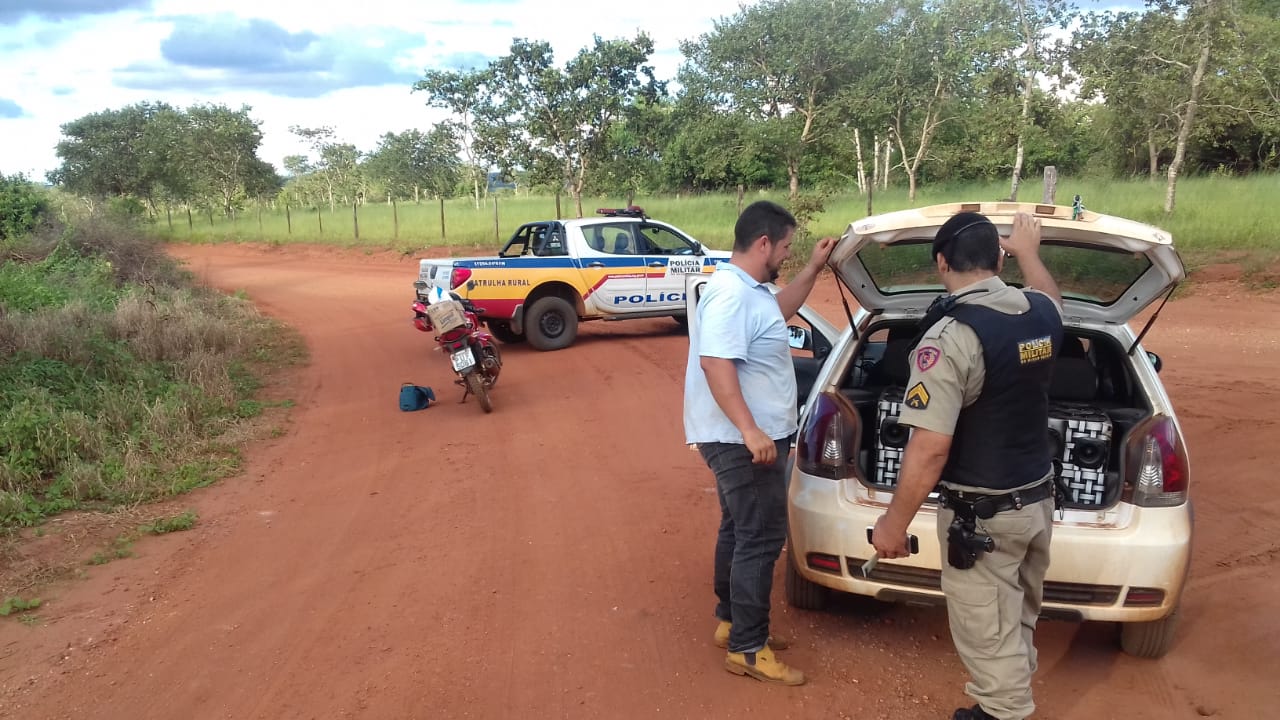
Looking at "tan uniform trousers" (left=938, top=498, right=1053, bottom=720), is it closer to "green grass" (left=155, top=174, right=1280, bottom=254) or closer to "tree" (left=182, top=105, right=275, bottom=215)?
"green grass" (left=155, top=174, right=1280, bottom=254)

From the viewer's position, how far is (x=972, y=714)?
9.28 feet

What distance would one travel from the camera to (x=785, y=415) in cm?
309

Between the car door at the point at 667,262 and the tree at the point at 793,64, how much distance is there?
35.6ft

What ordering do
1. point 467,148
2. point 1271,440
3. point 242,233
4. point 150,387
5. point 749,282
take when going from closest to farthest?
point 749,282
point 1271,440
point 150,387
point 467,148
point 242,233

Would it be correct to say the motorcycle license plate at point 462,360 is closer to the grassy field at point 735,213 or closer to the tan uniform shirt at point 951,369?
the tan uniform shirt at point 951,369

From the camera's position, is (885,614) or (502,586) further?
(502,586)

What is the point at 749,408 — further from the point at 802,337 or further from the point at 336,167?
the point at 336,167

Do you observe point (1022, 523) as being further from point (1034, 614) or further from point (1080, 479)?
point (1080, 479)

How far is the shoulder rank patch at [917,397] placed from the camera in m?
2.46

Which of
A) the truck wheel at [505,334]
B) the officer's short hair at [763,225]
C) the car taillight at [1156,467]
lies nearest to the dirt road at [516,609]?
the car taillight at [1156,467]

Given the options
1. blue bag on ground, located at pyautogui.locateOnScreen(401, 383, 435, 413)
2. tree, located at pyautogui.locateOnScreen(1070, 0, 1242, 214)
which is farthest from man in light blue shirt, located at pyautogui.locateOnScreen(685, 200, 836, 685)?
tree, located at pyautogui.locateOnScreen(1070, 0, 1242, 214)

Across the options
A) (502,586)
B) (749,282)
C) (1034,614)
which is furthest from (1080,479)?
(502,586)

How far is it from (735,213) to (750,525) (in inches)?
834

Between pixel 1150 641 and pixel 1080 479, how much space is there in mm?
660
